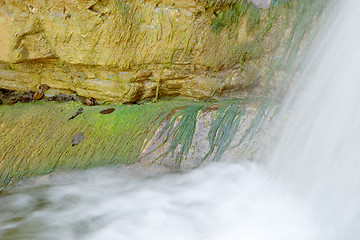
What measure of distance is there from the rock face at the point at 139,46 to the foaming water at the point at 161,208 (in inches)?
54.8

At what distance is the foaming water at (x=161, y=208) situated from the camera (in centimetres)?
261

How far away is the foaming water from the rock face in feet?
4.57

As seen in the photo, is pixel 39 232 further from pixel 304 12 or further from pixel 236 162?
pixel 304 12

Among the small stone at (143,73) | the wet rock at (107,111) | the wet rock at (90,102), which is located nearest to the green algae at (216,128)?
the wet rock at (107,111)

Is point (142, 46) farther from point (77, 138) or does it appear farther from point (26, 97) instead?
point (26, 97)

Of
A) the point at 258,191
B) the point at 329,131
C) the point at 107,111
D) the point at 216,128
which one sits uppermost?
the point at 329,131

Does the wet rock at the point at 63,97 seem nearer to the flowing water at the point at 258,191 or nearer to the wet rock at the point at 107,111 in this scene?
the wet rock at the point at 107,111

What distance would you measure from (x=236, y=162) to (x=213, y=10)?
1949mm

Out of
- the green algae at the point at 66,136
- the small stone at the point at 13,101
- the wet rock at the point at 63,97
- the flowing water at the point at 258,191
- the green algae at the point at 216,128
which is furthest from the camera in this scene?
the wet rock at the point at 63,97

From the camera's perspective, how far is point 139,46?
176 inches

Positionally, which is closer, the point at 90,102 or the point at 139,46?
the point at 139,46

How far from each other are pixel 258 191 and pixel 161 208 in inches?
35.3

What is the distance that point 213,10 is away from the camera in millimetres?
4297

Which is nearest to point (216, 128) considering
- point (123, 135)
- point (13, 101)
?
point (123, 135)
